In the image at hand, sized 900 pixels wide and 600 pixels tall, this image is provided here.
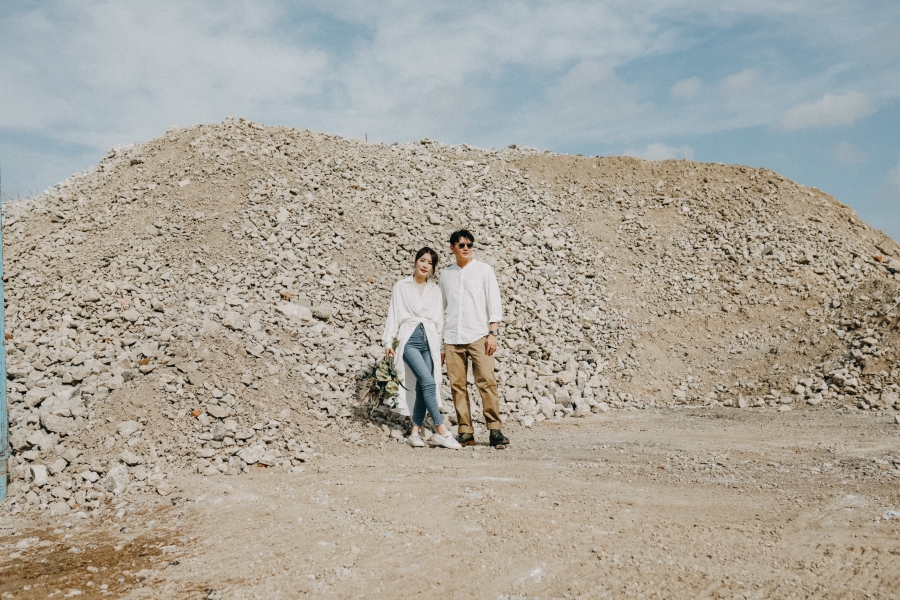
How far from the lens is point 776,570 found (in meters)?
3.29

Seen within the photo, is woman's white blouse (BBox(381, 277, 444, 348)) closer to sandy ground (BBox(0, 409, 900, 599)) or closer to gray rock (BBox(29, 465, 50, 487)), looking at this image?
sandy ground (BBox(0, 409, 900, 599))

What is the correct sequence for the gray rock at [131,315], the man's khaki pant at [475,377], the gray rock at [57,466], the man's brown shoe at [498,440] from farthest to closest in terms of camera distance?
the gray rock at [131,315] → the man's brown shoe at [498,440] → the man's khaki pant at [475,377] → the gray rock at [57,466]

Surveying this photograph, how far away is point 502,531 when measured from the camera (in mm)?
3896

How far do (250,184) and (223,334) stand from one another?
4384mm

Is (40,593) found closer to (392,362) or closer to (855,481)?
(392,362)

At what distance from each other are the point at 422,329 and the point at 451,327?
265 mm

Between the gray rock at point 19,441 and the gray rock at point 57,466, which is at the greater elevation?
the gray rock at point 19,441

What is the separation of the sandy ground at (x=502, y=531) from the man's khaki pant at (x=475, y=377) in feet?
1.01

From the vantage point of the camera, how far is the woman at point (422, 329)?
573 centimetres

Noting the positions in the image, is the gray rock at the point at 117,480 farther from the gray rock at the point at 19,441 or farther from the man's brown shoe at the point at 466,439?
the man's brown shoe at the point at 466,439

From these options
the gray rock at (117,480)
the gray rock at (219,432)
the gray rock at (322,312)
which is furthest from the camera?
the gray rock at (322,312)

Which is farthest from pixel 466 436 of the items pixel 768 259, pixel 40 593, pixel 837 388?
pixel 768 259

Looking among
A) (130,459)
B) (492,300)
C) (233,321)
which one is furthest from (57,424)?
(492,300)

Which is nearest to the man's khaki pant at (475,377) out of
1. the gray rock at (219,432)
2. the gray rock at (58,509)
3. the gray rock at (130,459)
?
the gray rock at (219,432)
